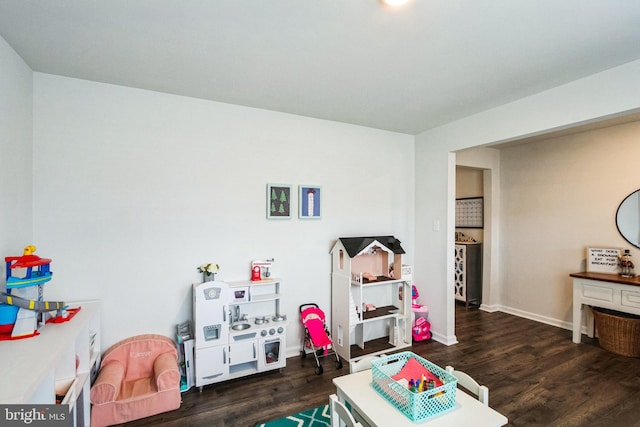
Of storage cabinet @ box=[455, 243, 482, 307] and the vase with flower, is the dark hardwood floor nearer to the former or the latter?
the vase with flower

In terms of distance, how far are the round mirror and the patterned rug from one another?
157 inches

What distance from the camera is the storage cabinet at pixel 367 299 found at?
315 centimetres

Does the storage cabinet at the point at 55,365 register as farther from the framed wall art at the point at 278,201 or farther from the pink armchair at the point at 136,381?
the framed wall art at the point at 278,201

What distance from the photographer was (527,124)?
2.75 metres

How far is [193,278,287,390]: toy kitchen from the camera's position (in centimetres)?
253

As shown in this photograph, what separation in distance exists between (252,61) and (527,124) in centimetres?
245

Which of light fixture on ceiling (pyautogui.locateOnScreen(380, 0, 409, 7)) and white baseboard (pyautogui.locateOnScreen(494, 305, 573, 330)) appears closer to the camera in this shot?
light fixture on ceiling (pyautogui.locateOnScreen(380, 0, 409, 7))

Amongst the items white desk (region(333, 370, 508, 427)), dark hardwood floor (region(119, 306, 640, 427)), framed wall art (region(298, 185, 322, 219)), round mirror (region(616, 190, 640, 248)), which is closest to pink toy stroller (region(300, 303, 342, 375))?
dark hardwood floor (region(119, 306, 640, 427))

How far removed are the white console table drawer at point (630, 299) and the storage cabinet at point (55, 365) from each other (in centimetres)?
485

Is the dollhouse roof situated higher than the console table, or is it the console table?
the dollhouse roof

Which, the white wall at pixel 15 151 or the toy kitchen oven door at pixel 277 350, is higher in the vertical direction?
the white wall at pixel 15 151

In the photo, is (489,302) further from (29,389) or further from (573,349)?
(29,389)

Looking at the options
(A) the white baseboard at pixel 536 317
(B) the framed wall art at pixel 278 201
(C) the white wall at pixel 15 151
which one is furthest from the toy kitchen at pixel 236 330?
(A) the white baseboard at pixel 536 317

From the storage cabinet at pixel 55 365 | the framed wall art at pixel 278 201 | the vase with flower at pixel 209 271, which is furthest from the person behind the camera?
the framed wall art at pixel 278 201
